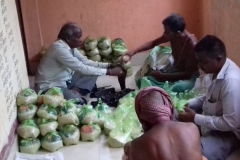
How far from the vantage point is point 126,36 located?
5.50 m

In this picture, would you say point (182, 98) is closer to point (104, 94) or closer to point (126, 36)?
point (104, 94)

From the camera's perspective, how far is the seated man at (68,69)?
3955mm

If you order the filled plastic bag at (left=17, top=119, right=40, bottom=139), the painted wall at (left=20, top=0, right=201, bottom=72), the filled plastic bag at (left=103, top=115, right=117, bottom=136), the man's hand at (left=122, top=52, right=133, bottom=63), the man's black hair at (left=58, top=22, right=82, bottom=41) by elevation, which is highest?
the man's black hair at (left=58, top=22, right=82, bottom=41)

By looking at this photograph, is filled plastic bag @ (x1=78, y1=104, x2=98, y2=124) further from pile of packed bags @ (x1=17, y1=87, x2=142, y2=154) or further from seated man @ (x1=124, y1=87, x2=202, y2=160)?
seated man @ (x1=124, y1=87, x2=202, y2=160)

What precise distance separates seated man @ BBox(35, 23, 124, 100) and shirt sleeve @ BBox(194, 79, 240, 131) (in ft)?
5.33

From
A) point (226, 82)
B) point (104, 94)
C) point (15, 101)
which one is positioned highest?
point (226, 82)

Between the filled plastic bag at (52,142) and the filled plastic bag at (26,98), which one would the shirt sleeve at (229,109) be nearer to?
the filled plastic bag at (52,142)

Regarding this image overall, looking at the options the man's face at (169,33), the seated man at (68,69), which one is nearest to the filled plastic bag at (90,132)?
the seated man at (68,69)

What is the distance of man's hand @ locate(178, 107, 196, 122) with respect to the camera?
9.28ft

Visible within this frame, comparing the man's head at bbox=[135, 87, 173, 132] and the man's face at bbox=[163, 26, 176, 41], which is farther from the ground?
the man's head at bbox=[135, 87, 173, 132]

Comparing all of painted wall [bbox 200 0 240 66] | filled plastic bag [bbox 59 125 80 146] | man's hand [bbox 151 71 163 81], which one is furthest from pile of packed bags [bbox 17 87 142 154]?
painted wall [bbox 200 0 240 66]

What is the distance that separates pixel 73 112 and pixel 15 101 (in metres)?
0.50

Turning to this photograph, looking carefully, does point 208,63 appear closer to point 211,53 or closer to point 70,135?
point 211,53

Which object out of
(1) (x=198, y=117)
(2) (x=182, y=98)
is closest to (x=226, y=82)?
(1) (x=198, y=117)
